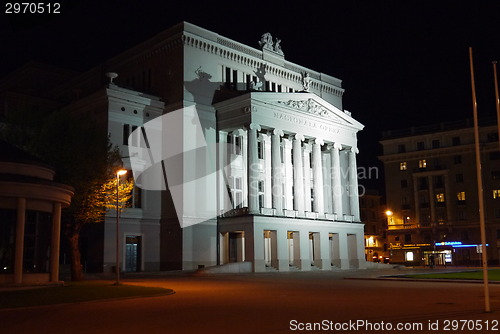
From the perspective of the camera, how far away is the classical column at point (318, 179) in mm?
68181

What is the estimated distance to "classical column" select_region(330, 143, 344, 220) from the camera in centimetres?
7081

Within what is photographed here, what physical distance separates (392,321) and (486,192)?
85281 millimetres

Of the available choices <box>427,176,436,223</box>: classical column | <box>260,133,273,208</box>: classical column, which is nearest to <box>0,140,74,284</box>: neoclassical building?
<box>260,133,273,208</box>: classical column

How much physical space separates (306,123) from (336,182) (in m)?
9.17

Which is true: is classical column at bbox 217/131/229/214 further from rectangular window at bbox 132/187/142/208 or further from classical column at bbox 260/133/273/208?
rectangular window at bbox 132/187/142/208

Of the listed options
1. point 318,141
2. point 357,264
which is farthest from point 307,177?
point 357,264

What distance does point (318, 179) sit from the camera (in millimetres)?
68625

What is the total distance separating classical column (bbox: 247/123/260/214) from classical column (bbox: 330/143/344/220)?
1516cm

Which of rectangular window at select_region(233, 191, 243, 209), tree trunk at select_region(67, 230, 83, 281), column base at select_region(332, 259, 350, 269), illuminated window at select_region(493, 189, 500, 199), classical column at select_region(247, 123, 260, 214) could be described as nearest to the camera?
tree trunk at select_region(67, 230, 83, 281)

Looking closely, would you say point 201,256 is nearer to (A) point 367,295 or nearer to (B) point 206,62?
(B) point 206,62

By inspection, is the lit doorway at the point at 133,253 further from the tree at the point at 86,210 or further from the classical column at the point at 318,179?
the classical column at the point at 318,179

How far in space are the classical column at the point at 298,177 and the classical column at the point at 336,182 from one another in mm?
6262

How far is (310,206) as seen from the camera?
69062 mm

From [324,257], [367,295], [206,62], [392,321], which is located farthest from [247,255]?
[392,321]
